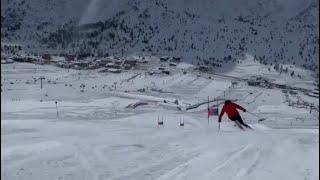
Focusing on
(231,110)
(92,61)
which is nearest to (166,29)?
(92,61)

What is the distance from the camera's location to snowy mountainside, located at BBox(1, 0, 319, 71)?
326 feet

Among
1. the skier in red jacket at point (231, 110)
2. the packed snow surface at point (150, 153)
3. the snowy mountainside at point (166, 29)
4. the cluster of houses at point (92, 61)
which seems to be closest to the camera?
the packed snow surface at point (150, 153)

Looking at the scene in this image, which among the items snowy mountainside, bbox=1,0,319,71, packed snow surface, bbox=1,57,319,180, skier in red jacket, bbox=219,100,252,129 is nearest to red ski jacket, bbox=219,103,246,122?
skier in red jacket, bbox=219,100,252,129

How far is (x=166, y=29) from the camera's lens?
4424 inches

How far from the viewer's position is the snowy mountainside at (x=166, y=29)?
9925 centimetres

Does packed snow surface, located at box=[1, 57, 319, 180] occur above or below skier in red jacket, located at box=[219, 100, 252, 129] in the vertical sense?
below

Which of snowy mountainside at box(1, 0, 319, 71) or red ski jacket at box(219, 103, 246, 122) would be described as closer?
red ski jacket at box(219, 103, 246, 122)

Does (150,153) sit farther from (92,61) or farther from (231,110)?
(92,61)

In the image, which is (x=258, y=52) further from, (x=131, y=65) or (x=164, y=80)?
(x=164, y=80)

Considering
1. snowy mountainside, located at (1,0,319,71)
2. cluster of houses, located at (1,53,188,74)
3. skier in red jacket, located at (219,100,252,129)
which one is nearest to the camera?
skier in red jacket, located at (219,100,252,129)

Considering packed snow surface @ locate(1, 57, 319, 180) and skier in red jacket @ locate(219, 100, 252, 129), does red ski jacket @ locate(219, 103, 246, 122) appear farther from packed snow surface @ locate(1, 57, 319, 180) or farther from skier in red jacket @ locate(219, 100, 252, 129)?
packed snow surface @ locate(1, 57, 319, 180)

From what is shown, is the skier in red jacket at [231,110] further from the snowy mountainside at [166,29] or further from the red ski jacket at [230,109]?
the snowy mountainside at [166,29]

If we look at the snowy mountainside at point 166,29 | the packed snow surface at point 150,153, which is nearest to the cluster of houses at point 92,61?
the snowy mountainside at point 166,29

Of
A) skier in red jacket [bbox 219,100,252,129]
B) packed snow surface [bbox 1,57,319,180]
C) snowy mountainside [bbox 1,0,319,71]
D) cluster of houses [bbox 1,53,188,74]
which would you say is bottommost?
packed snow surface [bbox 1,57,319,180]
